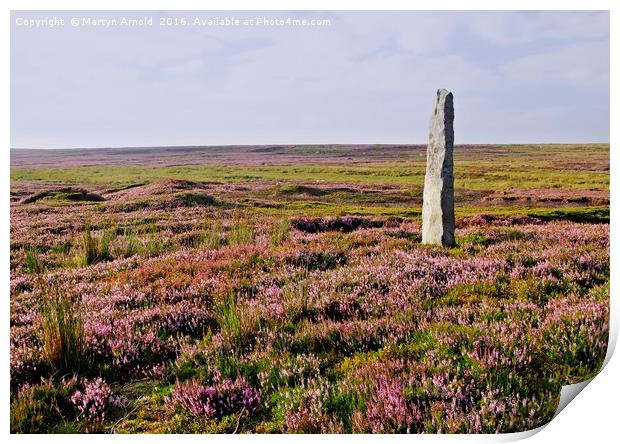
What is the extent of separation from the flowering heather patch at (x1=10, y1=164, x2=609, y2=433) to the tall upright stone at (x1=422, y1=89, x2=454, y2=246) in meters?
0.45

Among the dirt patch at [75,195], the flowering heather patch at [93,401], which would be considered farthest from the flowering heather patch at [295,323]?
the dirt patch at [75,195]

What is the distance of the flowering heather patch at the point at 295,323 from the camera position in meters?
4.93

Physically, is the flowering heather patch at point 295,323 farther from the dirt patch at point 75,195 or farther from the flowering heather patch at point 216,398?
the dirt patch at point 75,195

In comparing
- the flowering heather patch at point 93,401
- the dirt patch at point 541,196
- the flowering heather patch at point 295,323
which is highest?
the dirt patch at point 541,196

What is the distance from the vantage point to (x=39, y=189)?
27.1 ft

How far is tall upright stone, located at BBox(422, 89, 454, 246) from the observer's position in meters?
8.91

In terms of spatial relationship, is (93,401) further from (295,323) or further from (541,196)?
(541,196)

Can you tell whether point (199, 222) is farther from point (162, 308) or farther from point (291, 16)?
point (291, 16)

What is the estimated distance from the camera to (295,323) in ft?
21.0

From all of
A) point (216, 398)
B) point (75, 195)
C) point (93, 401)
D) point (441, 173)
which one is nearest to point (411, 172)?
point (441, 173)

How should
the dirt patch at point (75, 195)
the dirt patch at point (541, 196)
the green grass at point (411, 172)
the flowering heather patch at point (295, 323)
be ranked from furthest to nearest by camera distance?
1. the dirt patch at point (541, 196)
2. the dirt patch at point (75, 195)
3. the green grass at point (411, 172)
4. the flowering heather patch at point (295, 323)

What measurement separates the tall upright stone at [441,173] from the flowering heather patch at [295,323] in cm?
45

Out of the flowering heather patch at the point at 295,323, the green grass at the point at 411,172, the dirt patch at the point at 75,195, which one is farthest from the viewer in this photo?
the dirt patch at the point at 75,195
